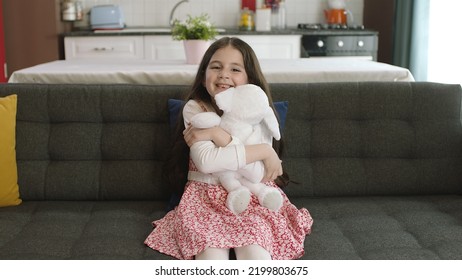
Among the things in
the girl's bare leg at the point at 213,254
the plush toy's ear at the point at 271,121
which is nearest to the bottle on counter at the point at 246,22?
the plush toy's ear at the point at 271,121

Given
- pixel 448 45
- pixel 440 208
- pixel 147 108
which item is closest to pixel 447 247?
pixel 440 208

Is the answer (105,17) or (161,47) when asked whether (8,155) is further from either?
(105,17)

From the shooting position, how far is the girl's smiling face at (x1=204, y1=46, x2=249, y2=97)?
200cm

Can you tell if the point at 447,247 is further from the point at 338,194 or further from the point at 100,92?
the point at 100,92

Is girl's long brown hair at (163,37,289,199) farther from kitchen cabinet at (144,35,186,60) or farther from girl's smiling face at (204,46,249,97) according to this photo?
kitchen cabinet at (144,35,186,60)

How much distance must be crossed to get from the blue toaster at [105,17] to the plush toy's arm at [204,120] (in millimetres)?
3286

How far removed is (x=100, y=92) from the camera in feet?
7.57

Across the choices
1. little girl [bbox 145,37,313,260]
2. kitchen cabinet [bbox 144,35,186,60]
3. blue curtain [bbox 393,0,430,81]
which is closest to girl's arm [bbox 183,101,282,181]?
little girl [bbox 145,37,313,260]

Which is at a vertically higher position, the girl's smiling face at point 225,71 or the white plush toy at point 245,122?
the girl's smiling face at point 225,71

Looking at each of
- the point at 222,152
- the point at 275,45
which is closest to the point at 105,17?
the point at 275,45

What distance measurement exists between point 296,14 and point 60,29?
6.62ft

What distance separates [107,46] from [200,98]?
285 centimetres

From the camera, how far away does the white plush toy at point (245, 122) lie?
6.25 feet

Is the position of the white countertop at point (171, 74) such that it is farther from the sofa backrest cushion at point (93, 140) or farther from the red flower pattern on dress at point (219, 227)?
the red flower pattern on dress at point (219, 227)
